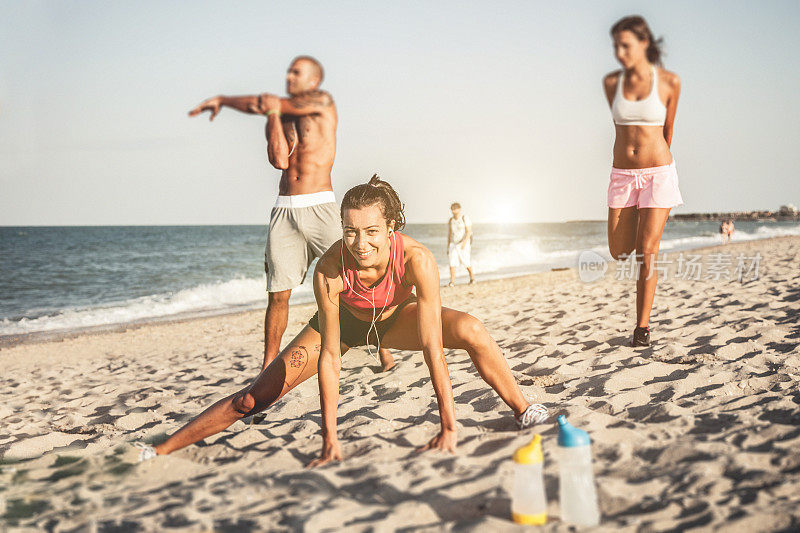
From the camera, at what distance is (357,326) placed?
10.7ft

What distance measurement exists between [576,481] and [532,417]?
833mm

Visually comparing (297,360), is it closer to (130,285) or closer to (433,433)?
(433,433)

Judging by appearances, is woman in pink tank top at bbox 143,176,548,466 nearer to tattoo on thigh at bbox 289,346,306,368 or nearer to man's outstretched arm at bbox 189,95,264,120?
tattoo on thigh at bbox 289,346,306,368

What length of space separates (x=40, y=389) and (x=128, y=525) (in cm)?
404

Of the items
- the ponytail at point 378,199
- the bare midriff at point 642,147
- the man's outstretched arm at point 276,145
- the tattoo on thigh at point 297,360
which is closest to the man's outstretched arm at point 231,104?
the man's outstretched arm at point 276,145

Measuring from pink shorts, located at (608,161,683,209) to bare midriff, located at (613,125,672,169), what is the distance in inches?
1.9

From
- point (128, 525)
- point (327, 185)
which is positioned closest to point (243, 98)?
point (327, 185)

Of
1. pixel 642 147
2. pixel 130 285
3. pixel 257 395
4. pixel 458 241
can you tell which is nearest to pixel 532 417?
pixel 257 395

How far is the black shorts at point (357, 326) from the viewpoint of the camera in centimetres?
318

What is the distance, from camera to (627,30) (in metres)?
3.39

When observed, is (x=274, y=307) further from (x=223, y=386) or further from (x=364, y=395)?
(x=223, y=386)

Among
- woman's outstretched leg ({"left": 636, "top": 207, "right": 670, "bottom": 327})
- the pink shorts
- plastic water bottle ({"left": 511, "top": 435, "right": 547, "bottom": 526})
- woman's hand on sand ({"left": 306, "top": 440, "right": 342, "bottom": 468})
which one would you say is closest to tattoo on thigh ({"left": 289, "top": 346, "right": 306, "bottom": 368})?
woman's hand on sand ({"left": 306, "top": 440, "right": 342, "bottom": 468})

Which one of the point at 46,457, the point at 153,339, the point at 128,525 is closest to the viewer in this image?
the point at 128,525

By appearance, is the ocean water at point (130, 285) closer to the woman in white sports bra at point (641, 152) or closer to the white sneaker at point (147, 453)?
the white sneaker at point (147, 453)
